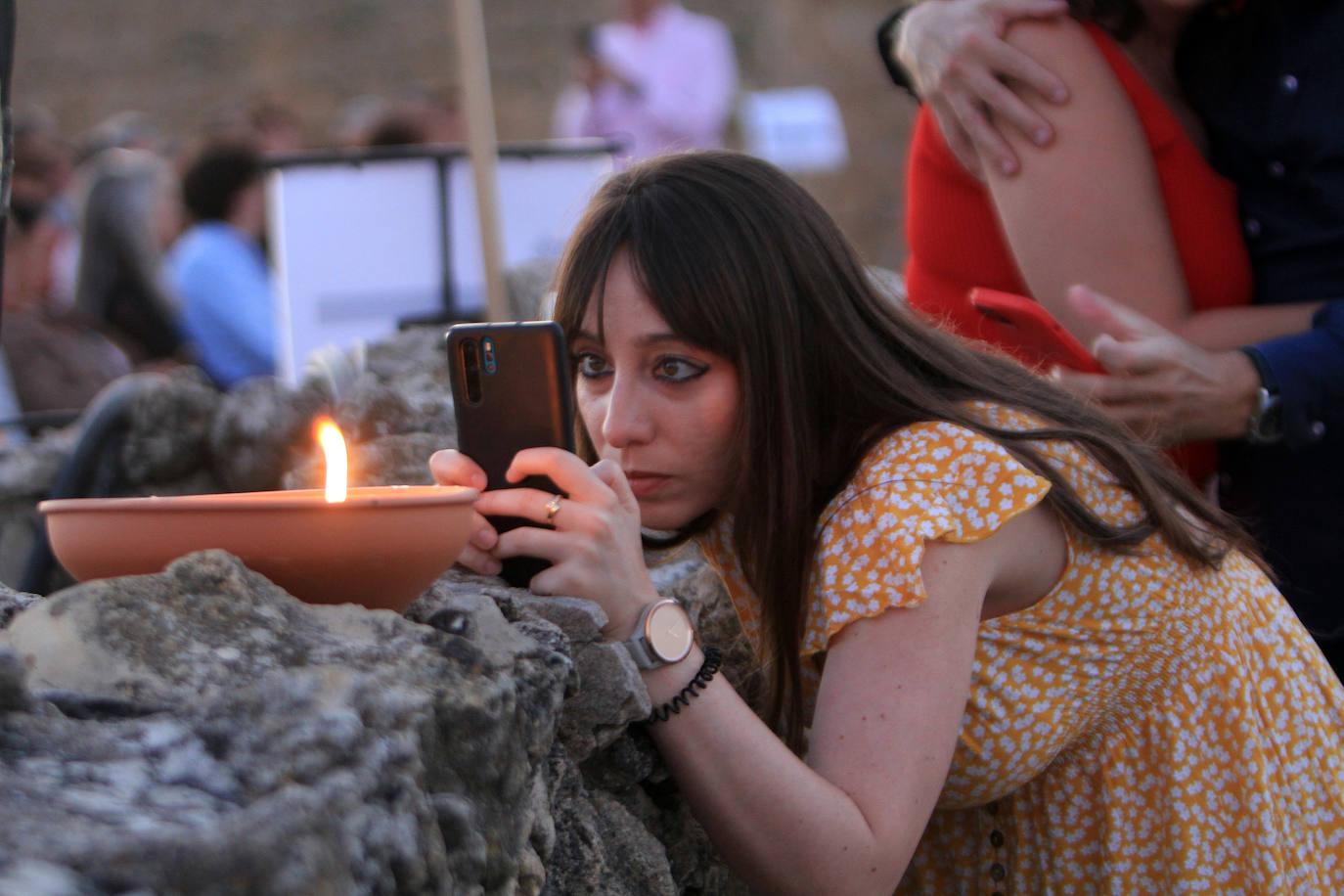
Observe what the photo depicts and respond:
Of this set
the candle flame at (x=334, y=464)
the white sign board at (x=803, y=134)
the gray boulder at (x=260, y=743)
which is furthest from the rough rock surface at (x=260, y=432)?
the white sign board at (x=803, y=134)

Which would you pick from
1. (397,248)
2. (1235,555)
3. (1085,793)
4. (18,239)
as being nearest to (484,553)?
(1085,793)

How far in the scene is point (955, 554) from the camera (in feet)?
5.32

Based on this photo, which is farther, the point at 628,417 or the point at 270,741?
the point at 628,417

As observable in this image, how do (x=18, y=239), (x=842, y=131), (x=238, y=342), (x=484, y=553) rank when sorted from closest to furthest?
(x=484, y=553)
(x=238, y=342)
(x=18, y=239)
(x=842, y=131)

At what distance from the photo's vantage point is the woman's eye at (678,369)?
1.72m

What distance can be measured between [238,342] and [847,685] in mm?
4998

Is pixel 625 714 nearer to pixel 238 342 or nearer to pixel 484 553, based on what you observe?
pixel 484 553

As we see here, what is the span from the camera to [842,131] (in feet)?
29.5

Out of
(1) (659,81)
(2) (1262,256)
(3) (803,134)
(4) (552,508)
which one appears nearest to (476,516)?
(4) (552,508)

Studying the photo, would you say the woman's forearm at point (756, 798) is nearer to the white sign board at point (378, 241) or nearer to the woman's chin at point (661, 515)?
the woman's chin at point (661, 515)

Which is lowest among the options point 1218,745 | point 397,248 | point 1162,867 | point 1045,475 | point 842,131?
point 1162,867

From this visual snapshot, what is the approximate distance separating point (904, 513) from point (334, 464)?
0.65m

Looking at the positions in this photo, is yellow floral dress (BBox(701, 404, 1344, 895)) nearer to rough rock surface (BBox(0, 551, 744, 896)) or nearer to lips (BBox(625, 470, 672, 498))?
lips (BBox(625, 470, 672, 498))

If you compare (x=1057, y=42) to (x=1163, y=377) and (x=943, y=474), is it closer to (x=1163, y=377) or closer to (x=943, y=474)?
(x=1163, y=377)
